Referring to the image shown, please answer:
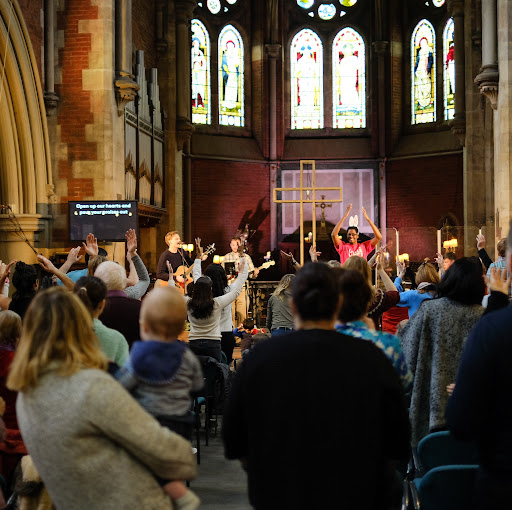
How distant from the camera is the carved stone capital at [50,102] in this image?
12773 mm

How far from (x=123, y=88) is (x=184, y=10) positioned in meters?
6.55

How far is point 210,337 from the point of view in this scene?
Answer: 6.59m

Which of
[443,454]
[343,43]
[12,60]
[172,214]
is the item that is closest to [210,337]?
[443,454]

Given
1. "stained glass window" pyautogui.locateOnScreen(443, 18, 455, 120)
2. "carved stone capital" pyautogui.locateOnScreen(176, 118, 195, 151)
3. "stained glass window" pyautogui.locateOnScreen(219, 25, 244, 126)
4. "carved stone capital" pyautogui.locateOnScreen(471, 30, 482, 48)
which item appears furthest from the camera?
"stained glass window" pyautogui.locateOnScreen(219, 25, 244, 126)

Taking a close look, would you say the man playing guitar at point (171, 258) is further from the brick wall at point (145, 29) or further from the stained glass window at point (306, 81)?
the stained glass window at point (306, 81)

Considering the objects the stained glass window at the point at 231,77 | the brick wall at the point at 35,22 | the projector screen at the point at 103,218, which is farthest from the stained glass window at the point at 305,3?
the projector screen at the point at 103,218

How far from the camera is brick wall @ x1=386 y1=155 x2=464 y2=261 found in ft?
66.9

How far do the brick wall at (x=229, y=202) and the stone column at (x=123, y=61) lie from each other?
7437 mm

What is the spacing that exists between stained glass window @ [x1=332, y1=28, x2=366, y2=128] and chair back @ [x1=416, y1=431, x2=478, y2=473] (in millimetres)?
19484

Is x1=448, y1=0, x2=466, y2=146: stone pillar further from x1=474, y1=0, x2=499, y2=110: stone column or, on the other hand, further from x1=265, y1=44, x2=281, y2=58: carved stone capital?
x1=474, y1=0, x2=499, y2=110: stone column

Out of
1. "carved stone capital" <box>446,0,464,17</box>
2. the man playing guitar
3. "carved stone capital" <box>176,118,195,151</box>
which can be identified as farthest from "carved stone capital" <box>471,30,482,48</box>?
the man playing guitar

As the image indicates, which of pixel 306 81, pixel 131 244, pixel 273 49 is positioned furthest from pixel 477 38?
pixel 131 244

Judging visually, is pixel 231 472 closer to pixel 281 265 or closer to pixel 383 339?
pixel 383 339

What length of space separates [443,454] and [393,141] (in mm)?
18878
